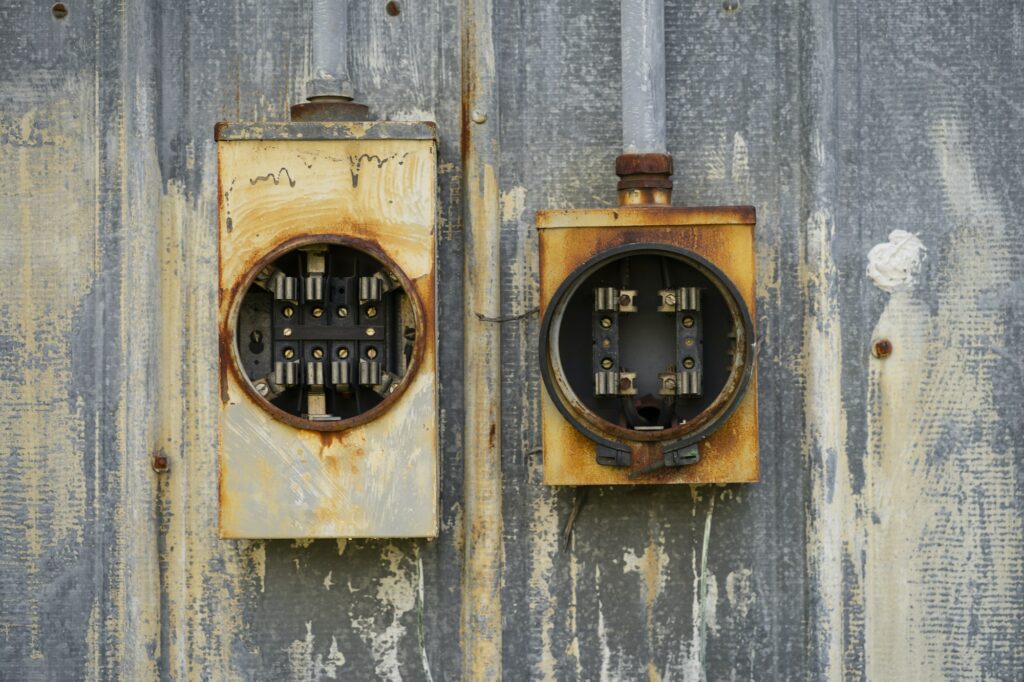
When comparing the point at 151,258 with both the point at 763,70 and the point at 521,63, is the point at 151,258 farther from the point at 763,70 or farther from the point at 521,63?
the point at 763,70

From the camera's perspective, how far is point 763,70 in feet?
5.39

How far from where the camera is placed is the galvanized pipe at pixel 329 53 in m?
1.58

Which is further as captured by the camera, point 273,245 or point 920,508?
point 920,508

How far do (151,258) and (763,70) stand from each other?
1004mm

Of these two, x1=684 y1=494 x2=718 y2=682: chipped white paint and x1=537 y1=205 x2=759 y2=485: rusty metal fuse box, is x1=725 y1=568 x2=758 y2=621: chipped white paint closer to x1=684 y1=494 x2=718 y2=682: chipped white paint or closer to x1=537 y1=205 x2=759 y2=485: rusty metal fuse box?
x1=684 y1=494 x2=718 y2=682: chipped white paint

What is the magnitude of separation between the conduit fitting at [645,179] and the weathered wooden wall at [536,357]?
0.27 ft

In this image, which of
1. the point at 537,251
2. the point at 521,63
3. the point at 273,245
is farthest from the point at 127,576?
the point at 521,63

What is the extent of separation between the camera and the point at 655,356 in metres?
1.56

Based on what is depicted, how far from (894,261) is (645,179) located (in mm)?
418

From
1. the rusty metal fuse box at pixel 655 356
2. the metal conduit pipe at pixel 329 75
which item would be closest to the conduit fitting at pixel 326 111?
the metal conduit pipe at pixel 329 75

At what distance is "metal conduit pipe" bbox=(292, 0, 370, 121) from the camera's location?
157cm

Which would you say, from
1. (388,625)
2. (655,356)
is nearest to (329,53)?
(655,356)

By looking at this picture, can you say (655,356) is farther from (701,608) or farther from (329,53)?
(329,53)

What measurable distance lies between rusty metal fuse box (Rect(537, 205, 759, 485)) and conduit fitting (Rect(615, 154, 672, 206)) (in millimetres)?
46
